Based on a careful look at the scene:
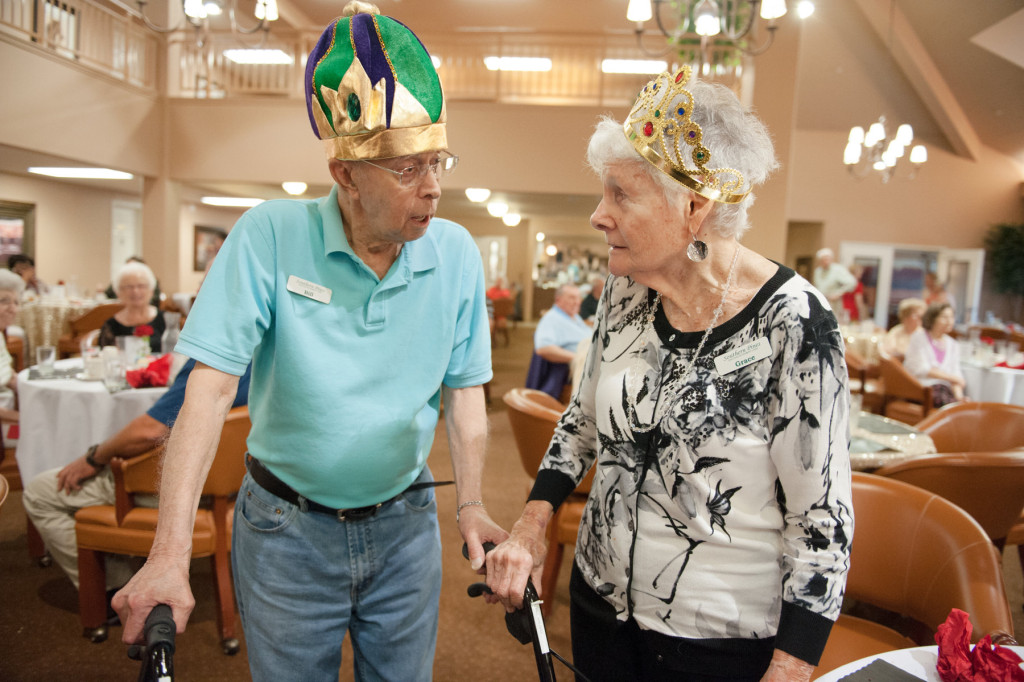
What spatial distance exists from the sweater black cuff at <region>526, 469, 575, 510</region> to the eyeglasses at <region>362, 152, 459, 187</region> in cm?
59

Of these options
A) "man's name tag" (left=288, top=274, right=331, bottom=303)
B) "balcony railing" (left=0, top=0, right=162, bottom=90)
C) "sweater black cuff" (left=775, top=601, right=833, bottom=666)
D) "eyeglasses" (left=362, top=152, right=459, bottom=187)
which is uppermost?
"balcony railing" (left=0, top=0, right=162, bottom=90)

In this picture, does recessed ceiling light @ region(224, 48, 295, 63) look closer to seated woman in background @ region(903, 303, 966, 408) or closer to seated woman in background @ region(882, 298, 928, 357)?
seated woman in background @ region(882, 298, 928, 357)

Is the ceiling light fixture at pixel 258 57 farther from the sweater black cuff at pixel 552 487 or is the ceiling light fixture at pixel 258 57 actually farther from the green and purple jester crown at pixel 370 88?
the sweater black cuff at pixel 552 487

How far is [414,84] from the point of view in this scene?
3.65 ft

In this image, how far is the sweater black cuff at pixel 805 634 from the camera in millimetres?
975

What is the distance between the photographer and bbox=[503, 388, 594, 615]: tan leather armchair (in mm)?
2627

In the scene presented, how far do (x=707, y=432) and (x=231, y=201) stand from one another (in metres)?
15.6

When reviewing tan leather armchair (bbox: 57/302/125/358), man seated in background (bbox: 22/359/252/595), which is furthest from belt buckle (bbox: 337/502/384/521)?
tan leather armchair (bbox: 57/302/125/358)

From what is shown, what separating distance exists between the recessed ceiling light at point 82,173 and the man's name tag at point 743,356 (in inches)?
452

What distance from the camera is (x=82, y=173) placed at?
11.1 metres

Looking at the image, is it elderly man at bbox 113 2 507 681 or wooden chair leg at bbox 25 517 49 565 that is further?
wooden chair leg at bbox 25 517 49 565

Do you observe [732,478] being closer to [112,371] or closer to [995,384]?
[112,371]

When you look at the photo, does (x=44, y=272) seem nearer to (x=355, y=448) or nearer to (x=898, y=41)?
(x=355, y=448)

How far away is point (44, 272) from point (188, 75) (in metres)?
5.02
